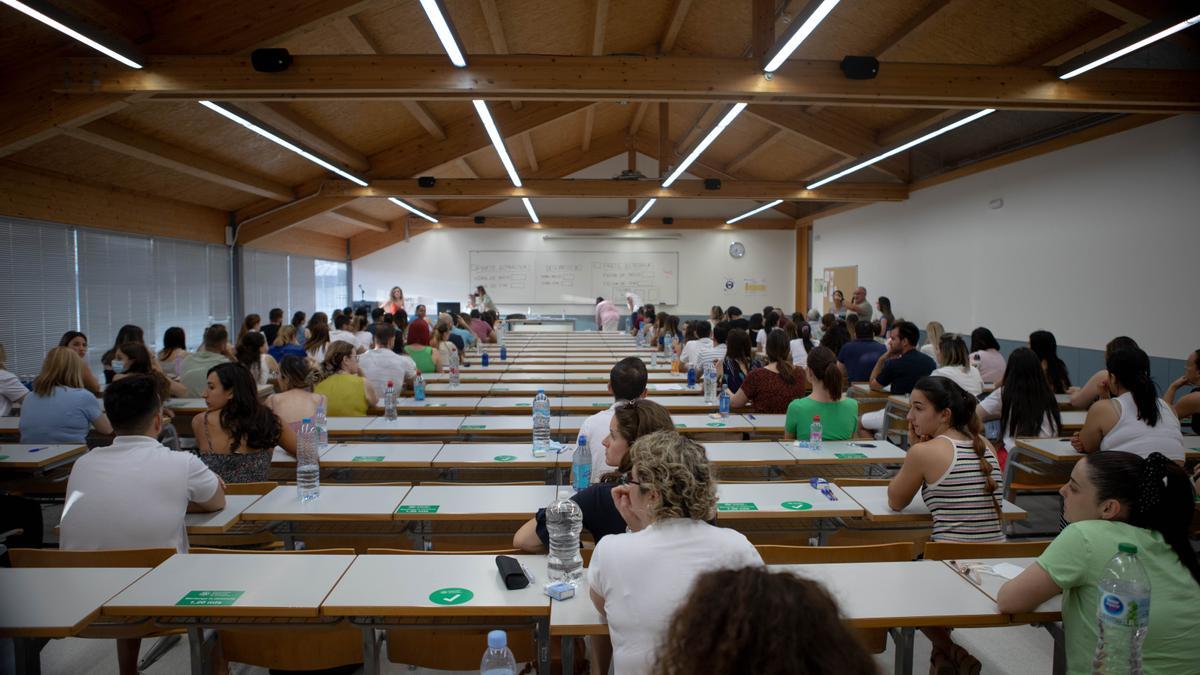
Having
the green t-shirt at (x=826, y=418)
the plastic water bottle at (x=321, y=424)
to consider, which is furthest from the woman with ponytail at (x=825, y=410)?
the plastic water bottle at (x=321, y=424)

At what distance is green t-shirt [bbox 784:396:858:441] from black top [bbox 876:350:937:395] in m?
2.21

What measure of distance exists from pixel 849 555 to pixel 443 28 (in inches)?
164

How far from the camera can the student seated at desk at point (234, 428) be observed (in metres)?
3.28

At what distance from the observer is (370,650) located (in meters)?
2.08

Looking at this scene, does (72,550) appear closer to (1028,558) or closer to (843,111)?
(1028,558)

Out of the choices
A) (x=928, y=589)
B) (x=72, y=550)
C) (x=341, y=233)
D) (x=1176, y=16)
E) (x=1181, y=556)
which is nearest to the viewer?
(x=1181, y=556)

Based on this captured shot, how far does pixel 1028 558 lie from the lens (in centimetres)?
241

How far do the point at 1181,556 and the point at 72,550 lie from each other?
3578 millimetres

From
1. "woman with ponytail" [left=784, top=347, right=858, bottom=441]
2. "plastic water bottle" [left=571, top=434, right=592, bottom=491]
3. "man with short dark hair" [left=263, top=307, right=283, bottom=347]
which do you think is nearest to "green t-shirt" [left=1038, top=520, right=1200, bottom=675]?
"plastic water bottle" [left=571, top=434, right=592, bottom=491]

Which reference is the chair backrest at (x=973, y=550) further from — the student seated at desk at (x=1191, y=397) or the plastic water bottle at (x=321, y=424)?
the plastic water bottle at (x=321, y=424)

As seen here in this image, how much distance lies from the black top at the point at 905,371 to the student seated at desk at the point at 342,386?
4.57 m

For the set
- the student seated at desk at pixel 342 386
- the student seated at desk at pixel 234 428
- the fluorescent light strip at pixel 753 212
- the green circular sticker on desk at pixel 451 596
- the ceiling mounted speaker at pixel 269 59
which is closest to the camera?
the green circular sticker on desk at pixel 451 596

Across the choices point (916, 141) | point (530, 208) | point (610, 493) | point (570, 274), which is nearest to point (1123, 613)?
point (610, 493)

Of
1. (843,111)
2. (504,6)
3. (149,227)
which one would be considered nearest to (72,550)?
(504,6)
